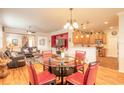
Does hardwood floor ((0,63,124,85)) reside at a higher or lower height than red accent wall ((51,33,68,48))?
lower

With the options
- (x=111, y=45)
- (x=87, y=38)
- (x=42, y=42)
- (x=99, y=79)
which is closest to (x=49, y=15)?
(x=42, y=42)

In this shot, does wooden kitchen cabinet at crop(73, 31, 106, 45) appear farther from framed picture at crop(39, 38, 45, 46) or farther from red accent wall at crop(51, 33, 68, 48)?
framed picture at crop(39, 38, 45, 46)

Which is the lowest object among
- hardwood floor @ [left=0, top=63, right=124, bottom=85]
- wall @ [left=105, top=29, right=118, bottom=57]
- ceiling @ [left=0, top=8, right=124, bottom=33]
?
hardwood floor @ [left=0, top=63, right=124, bottom=85]

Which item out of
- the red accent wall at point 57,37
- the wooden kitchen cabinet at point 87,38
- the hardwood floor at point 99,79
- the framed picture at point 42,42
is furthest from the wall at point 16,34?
the hardwood floor at point 99,79

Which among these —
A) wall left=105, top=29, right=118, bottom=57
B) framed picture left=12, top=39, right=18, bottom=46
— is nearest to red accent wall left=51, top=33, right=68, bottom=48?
framed picture left=12, top=39, right=18, bottom=46

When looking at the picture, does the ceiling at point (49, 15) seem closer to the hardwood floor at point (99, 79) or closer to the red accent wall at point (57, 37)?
the red accent wall at point (57, 37)

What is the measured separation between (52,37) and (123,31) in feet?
14.3

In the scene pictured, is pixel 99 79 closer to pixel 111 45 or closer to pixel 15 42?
pixel 15 42

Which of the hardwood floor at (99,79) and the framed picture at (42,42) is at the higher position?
the framed picture at (42,42)

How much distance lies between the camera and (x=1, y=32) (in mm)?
5938

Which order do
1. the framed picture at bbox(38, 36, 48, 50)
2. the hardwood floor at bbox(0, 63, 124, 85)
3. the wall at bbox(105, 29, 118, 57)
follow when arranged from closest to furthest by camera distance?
the hardwood floor at bbox(0, 63, 124, 85) → the framed picture at bbox(38, 36, 48, 50) → the wall at bbox(105, 29, 118, 57)

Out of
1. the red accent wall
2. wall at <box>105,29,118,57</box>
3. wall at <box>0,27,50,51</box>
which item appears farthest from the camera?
wall at <box>105,29,118,57</box>

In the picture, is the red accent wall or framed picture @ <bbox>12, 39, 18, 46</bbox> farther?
the red accent wall
